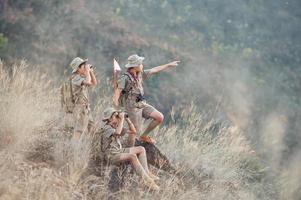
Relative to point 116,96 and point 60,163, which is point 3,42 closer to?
point 116,96

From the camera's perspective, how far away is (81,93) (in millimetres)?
7367

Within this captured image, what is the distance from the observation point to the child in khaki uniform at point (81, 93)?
7.26 metres

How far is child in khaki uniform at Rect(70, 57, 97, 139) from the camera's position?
7.26 meters

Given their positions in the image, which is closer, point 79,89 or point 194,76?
point 79,89

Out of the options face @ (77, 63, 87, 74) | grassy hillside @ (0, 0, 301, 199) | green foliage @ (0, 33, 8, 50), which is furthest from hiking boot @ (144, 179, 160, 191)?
green foliage @ (0, 33, 8, 50)

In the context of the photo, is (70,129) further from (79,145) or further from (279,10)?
(279,10)

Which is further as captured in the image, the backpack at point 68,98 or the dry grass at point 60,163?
the backpack at point 68,98

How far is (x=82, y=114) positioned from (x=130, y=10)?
506 inches

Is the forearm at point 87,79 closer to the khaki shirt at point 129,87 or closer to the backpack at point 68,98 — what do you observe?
the backpack at point 68,98

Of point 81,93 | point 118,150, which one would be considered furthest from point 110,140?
point 81,93

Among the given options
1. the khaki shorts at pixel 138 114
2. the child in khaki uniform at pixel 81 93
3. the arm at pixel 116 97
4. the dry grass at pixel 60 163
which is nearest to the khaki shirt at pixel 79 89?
the child in khaki uniform at pixel 81 93

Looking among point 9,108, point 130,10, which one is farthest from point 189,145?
point 130,10

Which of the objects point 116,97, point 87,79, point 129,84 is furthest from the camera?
point 129,84

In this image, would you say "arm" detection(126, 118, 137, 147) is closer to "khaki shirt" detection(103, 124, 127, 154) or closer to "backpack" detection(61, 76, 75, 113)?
"khaki shirt" detection(103, 124, 127, 154)
